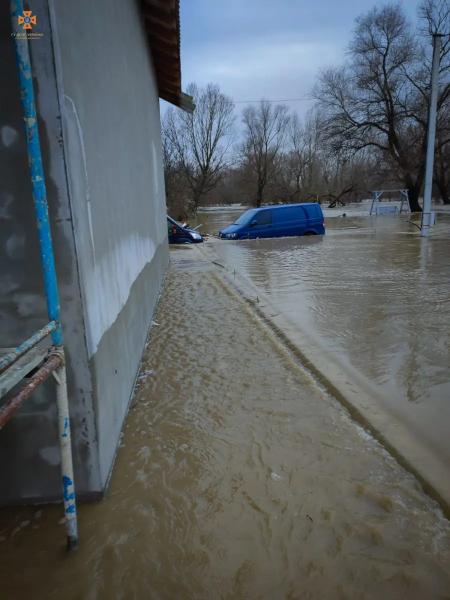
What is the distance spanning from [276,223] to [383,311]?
489 inches

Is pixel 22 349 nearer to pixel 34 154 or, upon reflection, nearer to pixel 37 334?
pixel 37 334

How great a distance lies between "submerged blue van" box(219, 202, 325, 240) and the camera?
1770 centimetres

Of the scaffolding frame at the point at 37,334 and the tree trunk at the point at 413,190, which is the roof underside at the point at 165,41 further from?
the tree trunk at the point at 413,190

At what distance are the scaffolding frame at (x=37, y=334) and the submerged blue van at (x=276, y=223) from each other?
16.3 meters

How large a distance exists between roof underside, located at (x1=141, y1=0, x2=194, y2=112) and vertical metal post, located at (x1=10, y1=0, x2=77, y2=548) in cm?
516

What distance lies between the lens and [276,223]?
17.8m

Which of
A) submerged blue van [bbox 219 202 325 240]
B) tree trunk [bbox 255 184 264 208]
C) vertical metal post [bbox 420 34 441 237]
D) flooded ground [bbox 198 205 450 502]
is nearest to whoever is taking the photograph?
flooded ground [bbox 198 205 450 502]

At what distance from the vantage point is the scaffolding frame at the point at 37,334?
1369 mm

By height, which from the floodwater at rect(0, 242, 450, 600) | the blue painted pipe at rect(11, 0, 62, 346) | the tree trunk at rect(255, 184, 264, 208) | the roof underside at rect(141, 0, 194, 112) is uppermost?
the roof underside at rect(141, 0, 194, 112)

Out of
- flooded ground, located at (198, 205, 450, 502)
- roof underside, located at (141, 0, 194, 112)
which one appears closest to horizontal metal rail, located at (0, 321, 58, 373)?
flooded ground, located at (198, 205, 450, 502)

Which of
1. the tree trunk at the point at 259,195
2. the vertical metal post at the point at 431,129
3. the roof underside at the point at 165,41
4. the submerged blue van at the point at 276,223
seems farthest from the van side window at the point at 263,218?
the tree trunk at the point at 259,195

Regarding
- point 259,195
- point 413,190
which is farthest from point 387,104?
point 259,195

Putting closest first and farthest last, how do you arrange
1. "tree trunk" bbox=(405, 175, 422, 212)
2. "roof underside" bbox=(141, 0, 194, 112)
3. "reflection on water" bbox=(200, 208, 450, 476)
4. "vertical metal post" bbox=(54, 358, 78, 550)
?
"vertical metal post" bbox=(54, 358, 78, 550)
"reflection on water" bbox=(200, 208, 450, 476)
"roof underside" bbox=(141, 0, 194, 112)
"tree trunk" bbox=(405, 175, 422, 212)

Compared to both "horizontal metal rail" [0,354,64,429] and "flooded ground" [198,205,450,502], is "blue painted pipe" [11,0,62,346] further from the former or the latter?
"flooded ground" [198,205,450,502]
